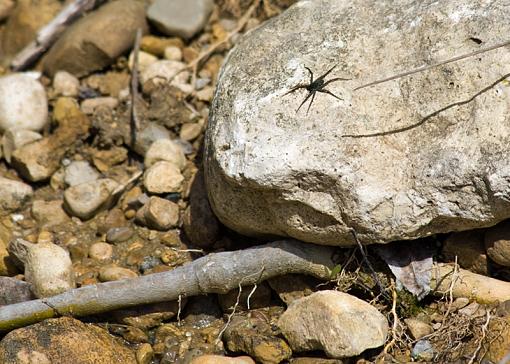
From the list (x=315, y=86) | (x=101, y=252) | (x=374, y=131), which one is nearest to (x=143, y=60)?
(x=101, y=252)

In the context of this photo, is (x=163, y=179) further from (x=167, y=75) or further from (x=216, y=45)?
(x=216, y=45)

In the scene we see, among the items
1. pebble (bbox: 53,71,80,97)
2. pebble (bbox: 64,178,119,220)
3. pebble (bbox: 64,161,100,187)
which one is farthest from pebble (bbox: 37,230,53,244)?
pebble (bbox: 53,71,80,97)

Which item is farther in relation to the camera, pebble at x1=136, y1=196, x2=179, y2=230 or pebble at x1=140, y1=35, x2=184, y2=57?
pebble at x1=140, y1=35, x2=184, y2=57

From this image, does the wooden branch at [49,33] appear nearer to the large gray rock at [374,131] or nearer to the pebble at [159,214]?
the pebble at [159,214]

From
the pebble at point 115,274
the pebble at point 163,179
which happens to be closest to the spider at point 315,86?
the pebble at point 163,179

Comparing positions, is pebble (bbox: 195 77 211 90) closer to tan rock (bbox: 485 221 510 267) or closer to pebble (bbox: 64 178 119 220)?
pebble (bbox: 64 178 119 220)

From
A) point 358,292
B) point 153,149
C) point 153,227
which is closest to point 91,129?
point 153,149
